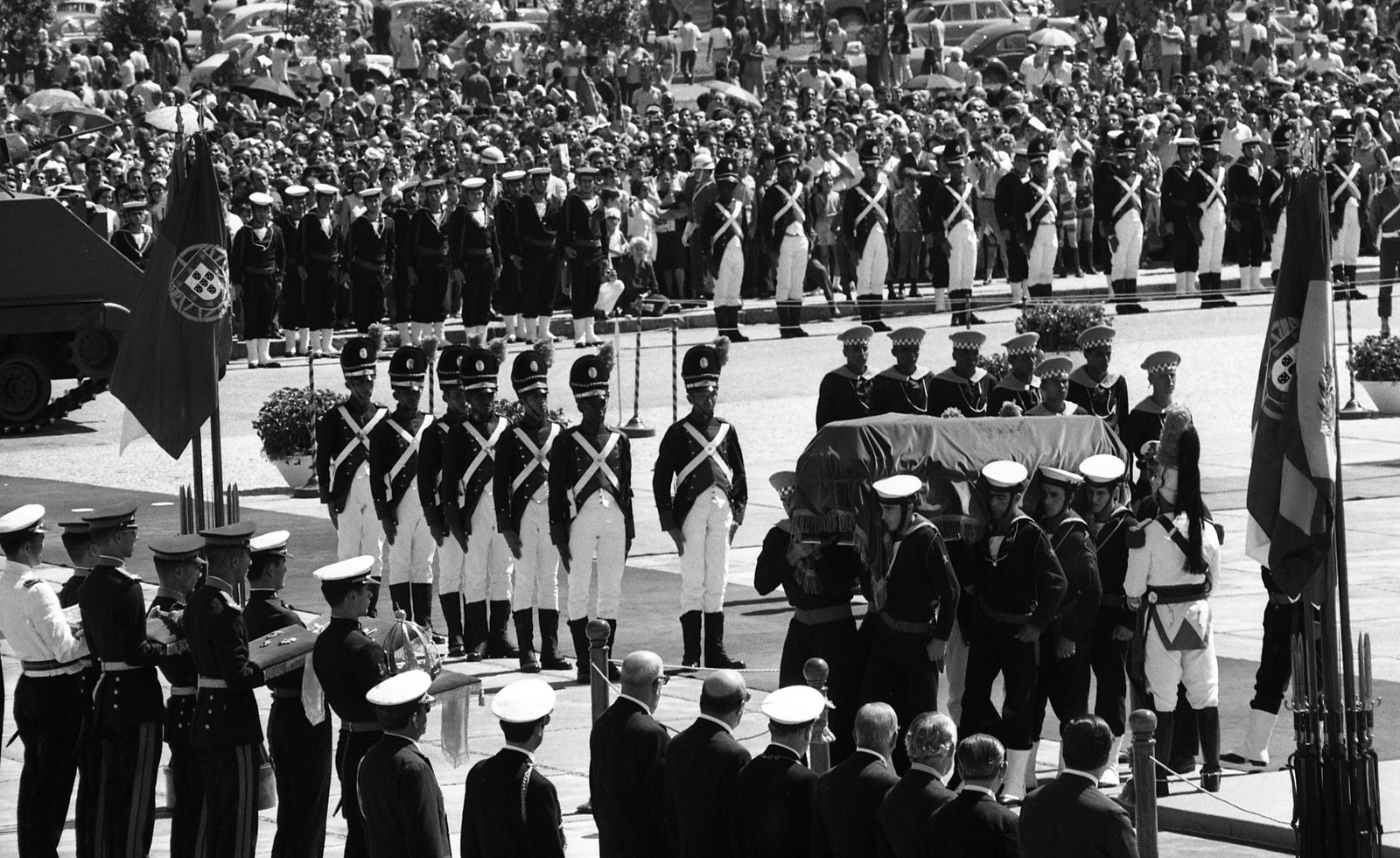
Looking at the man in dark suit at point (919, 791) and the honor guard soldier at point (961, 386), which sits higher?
A: the honor guard soldier at point (961, 386)

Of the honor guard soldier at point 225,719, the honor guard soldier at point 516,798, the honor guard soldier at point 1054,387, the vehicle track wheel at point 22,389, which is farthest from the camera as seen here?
the vehicle track wheel at point 22,389

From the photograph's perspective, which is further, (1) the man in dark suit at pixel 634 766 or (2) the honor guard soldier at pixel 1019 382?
(2) the honor guard soldier at pixel 1019 382

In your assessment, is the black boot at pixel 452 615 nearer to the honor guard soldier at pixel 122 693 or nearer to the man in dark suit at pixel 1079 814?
the honor guard soldier at pixel 122 693

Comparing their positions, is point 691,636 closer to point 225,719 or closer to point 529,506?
point 529,506

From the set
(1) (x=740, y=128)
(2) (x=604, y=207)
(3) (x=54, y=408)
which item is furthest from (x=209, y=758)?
(1) (x=740, y=128)

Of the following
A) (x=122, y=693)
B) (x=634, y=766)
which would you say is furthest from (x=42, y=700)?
(x=634, y=766)

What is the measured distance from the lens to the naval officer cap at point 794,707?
8914 mm

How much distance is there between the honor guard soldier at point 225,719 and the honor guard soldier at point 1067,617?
345 centimetres

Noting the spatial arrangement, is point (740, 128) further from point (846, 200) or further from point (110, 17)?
point (110, 17)

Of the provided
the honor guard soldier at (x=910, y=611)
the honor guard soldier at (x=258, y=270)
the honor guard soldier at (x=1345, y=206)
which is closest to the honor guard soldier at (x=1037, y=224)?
the honor guard soldier at (x=1345, y=206)

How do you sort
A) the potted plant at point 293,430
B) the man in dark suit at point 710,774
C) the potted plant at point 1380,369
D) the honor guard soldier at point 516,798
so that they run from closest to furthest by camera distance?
the honor guard soldier at point 516,798, the man in dark suit at point 710,774, the potted plant at point 293,430, the potted plant at point 1380,369

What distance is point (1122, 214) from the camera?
29.6m

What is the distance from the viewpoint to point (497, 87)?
143 feet

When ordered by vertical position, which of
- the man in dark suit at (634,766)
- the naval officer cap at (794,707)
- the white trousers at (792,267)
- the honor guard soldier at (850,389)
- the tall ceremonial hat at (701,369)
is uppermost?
the white trousers at (792,267)
